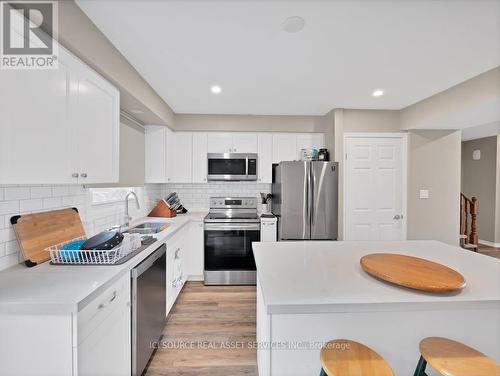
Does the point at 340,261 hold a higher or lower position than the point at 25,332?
higher

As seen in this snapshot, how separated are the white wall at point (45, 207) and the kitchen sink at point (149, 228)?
214 millimetres

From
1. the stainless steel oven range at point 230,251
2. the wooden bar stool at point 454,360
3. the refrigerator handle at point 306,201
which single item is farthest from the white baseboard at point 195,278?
the wooden bar stool at point 454,360

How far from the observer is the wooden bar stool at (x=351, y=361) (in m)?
0.94

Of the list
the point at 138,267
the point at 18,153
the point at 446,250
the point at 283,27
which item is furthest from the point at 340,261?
the point at 18,153

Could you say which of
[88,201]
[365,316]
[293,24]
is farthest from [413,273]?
[88,201]

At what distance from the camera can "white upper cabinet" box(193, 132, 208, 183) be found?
3592 mm

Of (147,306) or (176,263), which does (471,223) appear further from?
(147,306)

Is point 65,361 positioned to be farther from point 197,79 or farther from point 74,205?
point 197,79

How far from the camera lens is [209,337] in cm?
218

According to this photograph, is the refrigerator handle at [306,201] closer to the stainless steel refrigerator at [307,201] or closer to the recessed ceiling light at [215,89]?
the stainless steel refrigerator at [307,201]

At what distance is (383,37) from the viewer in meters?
1.70

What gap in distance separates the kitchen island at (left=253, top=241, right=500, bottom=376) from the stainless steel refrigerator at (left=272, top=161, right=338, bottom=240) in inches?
70.6

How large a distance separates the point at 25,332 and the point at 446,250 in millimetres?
2625

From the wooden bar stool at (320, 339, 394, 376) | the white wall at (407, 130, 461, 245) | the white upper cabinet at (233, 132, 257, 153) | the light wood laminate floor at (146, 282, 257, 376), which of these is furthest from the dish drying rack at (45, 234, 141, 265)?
the white wall at (407, 130, 461, 245)
